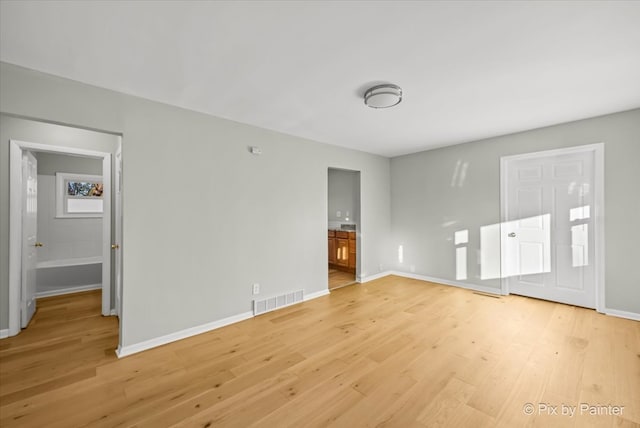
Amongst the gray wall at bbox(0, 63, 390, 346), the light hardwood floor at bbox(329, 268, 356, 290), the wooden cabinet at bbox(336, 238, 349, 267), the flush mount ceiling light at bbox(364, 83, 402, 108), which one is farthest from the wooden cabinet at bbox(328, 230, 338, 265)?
the flush mount ceiling light at bbox(364, 83, 402, 108)

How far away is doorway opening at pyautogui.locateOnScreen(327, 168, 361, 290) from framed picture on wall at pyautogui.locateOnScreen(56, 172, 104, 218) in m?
4.74

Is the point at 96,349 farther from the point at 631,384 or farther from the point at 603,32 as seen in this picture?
the point at 603,32

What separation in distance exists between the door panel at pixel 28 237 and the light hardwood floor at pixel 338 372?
29cm

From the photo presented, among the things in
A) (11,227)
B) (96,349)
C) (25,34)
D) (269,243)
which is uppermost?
(25,34)

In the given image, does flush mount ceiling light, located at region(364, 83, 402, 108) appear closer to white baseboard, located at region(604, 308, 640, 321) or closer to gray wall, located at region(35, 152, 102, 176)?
white baseboard, located at region(604, 308, 640, 321)

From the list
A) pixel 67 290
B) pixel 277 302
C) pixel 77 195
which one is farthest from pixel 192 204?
pixel 77 195

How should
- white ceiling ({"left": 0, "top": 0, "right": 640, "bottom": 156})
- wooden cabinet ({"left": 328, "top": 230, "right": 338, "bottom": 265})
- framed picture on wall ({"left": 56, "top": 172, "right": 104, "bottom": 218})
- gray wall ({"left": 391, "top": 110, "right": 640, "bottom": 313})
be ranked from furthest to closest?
wooden cabinet ({"left": 328, "top": 230, "right": 338, "bottom": 265}) → framed picture on wall ({"left": 56, "top": 172, "right": 104, "bottom": 218}) → gray wall ({"left": 391, "top": 110, "right": 640, "bottom": 313}) → white ceiling ({"left": 0, "top": 0, "right": 640, "bottom": 156})

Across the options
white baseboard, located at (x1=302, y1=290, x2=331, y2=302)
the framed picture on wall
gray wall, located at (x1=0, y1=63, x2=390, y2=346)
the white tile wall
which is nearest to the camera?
gray wall, located at (x1=0, y1=63, x2=390, y2=346)

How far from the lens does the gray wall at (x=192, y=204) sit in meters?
2.42

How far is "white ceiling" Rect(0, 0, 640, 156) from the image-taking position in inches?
61.0

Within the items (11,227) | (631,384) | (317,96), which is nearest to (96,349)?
(11,227)

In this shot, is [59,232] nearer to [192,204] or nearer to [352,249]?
[192,204]

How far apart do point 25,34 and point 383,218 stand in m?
5.15

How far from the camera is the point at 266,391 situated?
199 centimetres
